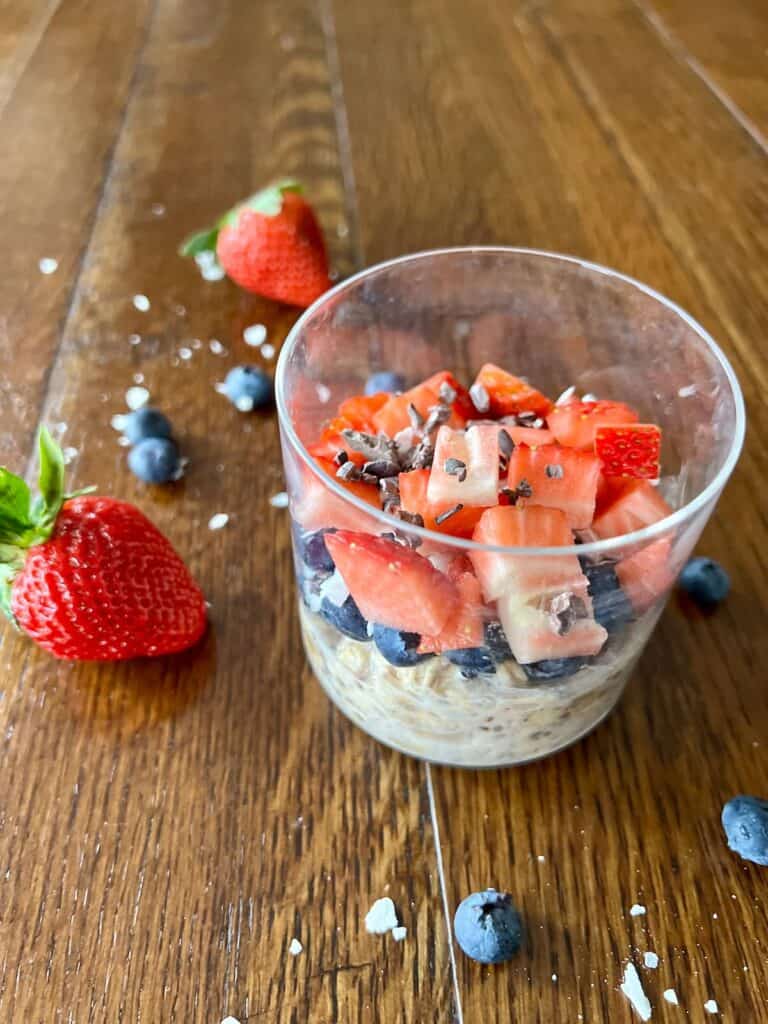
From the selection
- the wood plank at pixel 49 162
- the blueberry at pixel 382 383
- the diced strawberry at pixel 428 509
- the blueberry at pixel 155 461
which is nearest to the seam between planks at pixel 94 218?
the wood plank at pixel 49 162

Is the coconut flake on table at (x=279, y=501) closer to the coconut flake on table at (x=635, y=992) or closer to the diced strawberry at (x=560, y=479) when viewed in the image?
the diced strawberry at (x=560, y=479)

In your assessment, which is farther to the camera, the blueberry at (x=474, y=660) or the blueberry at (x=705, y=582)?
the blueberry at (x=705, y=582)

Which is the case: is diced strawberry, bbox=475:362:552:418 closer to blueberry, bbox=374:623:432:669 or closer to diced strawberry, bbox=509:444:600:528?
diced strawberry, bbox=509:444:600:528

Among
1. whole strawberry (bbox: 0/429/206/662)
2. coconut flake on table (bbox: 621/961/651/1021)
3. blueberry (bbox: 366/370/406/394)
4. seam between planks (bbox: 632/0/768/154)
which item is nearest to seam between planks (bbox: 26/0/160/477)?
whole strawberry (bbox: 0/429/206/662)

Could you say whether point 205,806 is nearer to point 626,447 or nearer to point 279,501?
point 279,501

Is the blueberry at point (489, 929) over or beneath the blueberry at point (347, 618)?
beneath

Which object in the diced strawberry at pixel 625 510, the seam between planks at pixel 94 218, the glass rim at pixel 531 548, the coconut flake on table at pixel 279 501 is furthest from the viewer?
the seam between planks at pixel 94 218

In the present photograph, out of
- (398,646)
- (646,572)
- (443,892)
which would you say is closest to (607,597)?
(646,572)
